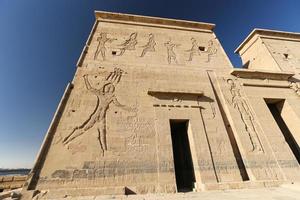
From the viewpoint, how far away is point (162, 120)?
18.2 feet

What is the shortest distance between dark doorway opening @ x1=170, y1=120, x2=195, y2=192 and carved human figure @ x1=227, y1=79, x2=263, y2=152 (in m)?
2.28

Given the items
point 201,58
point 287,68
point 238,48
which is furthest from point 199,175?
point 238,48

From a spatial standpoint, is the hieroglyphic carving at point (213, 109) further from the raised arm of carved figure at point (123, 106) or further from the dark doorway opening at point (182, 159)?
the raised arm of carved figure at point (123, 106)

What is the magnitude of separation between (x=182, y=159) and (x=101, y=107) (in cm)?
354

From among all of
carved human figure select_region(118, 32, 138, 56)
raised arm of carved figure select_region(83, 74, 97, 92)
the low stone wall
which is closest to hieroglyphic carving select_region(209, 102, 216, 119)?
carved human figure select_region(118, 32, 138, 56)

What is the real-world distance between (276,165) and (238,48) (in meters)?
8.97

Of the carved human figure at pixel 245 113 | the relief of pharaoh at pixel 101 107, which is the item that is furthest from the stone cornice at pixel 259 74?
the relief of pharaoh at pixel 101 107

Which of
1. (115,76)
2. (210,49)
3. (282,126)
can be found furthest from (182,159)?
(210,49)

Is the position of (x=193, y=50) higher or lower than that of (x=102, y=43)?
higher

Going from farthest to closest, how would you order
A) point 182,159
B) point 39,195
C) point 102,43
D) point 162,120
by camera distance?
point 102,43 → point 182,159 → point 162,120 → point 39,195

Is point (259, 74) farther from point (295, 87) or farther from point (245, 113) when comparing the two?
point (245, 113)

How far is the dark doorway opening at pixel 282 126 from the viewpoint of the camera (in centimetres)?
697

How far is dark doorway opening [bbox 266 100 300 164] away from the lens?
6970 mm

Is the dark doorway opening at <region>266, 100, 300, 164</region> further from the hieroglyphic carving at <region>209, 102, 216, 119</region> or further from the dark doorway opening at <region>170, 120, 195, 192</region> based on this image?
the dark doorway opening at <region>170, 120, 195, 192</region>
